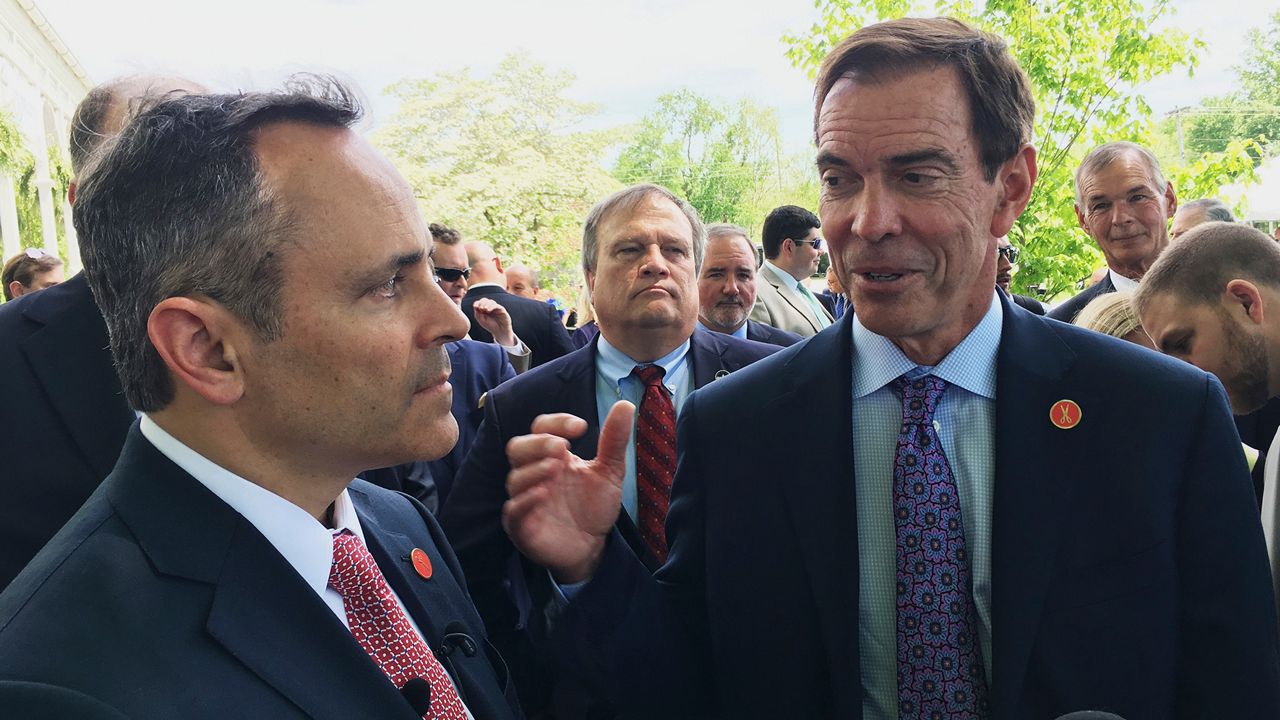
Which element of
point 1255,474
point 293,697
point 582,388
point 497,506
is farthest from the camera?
point 582,388

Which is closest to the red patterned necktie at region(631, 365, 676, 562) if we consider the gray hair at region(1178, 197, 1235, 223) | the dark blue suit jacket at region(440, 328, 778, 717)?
the dark blue suit jacket at region(440, 328, 778, 717)

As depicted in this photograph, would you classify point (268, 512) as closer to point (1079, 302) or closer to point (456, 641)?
point (456, 641)

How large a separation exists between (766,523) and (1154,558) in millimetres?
761

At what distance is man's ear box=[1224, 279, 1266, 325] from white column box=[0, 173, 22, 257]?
27.6 metres

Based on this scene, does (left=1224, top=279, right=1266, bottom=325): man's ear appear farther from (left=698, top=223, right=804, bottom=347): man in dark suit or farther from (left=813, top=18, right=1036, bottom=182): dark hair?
(left=698, top=223, right=804, bottom=347): man in dark suit

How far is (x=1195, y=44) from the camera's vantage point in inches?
353

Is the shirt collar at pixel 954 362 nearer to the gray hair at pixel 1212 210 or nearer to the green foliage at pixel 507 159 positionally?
the gray hair at pixel 1212 210

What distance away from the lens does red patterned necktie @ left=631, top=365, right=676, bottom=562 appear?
10.4 ft

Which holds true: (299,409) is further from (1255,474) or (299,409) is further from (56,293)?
(1255,474)

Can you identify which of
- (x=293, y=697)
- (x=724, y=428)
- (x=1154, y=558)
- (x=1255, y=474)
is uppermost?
(x=293, y=697)

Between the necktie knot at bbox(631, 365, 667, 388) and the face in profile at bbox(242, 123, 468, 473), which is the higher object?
the face in profile at bbox(242, 123, 468, 473)

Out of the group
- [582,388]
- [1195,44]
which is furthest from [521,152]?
[582,388]

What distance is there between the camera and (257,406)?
1.61m

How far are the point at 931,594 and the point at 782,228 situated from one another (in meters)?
5.47
